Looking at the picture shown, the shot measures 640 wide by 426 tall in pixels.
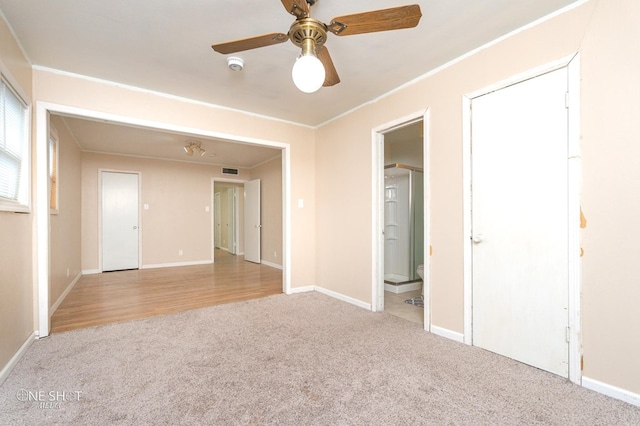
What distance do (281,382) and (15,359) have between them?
1.98 metres

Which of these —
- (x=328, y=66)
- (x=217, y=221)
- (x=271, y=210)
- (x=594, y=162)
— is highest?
(x=328, y=66)

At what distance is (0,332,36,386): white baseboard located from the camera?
1.87 m

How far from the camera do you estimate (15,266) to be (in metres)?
2.15

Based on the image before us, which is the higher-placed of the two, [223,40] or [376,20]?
[223,40]

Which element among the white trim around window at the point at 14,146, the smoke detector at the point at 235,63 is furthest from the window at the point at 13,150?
the smoke detector at the point at 235,63

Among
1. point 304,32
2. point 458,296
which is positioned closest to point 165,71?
point 304,32

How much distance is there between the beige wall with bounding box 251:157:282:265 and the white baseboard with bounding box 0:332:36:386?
A: 4.12 metres

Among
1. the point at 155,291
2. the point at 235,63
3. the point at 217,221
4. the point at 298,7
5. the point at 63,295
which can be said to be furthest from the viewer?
the point at 217,221

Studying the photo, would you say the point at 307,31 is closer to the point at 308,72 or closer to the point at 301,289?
the point at 308,72

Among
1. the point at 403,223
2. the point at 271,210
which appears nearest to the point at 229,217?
the point at 271,210

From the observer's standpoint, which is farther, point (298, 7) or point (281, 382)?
point (281, 382)

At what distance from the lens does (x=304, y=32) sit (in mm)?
1507

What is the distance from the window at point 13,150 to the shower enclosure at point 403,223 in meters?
4.19

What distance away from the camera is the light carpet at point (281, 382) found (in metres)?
1.55
